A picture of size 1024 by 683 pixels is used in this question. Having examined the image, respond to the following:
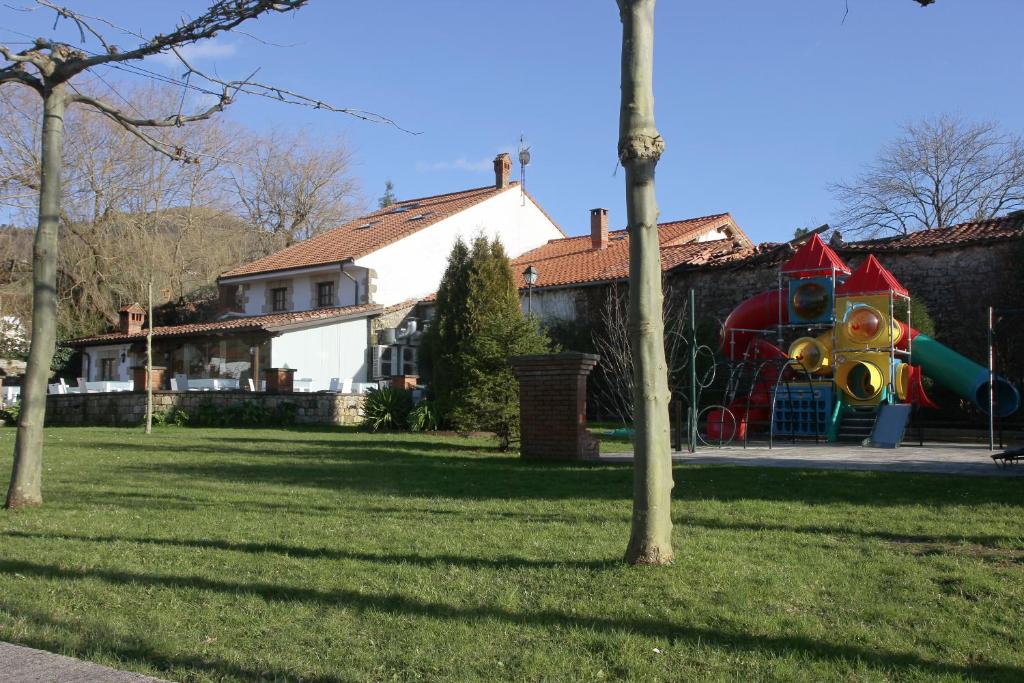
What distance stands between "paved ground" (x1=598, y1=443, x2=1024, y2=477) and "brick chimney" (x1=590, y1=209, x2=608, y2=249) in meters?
17.5

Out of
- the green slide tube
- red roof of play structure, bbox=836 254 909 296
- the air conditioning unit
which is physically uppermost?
red roof of play structure, bbox=836 254 909 296

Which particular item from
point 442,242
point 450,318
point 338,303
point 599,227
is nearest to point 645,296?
point 450,318

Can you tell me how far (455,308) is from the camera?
20.8 metres

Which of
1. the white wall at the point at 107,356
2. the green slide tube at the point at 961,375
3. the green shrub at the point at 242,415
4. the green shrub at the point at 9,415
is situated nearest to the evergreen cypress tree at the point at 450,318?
the green shrub at the point at 242,415

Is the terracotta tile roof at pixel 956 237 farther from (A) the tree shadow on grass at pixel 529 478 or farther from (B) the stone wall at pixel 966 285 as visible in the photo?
(A) the tree shadow on grass at pixel 529 478

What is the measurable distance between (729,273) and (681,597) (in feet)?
73.4

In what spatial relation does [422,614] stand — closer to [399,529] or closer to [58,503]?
[399,529]

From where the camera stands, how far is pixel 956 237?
23.1 m

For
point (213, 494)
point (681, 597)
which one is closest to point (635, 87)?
point (681, 597)

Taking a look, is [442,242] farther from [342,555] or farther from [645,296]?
[645,296]

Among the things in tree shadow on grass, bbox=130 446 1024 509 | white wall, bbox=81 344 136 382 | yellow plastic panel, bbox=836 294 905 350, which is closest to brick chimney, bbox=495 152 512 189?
white wall, bbox=81 344 136 382

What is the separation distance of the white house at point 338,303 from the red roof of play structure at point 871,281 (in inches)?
527

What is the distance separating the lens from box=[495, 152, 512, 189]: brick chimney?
3788cm

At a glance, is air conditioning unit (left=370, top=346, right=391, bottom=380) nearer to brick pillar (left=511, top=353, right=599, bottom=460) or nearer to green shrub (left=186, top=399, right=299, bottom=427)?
green shrub (left=186, top=399, right=299, bottom=427)
